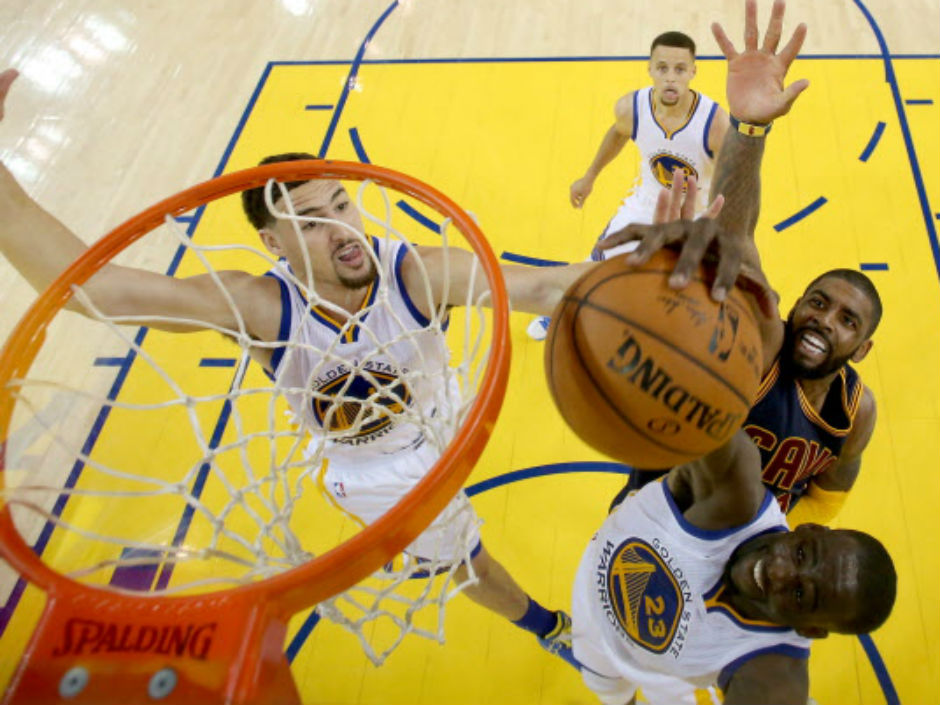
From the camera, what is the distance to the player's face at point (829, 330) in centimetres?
211

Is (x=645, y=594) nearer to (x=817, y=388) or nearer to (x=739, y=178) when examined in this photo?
(x=817, y=388)

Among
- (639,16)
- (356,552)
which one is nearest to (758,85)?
(356,552)

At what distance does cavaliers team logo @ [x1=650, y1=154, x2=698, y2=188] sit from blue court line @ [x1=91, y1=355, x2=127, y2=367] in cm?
271

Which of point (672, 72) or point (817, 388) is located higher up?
point (672, 72)

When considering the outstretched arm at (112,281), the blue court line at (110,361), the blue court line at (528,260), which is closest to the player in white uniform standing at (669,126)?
the blue court line at (528,260)

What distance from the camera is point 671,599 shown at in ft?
6.13

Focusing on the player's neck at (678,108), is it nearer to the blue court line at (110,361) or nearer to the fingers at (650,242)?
the fingers at (650,242)

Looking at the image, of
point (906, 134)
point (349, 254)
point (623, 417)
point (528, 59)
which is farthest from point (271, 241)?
point (906, 134)

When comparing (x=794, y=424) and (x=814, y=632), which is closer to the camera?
(x=814, y=632)

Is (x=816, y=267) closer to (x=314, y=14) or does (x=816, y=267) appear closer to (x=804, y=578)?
(x=804, y=578)

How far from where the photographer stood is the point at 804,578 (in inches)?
62.7

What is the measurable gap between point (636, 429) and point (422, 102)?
3962 mm

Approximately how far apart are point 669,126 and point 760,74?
49.7 inches

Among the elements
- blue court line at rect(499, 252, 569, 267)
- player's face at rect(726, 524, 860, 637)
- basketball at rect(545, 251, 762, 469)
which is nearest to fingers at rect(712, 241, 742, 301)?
basketball at rect(545, 251, 762, 469)
